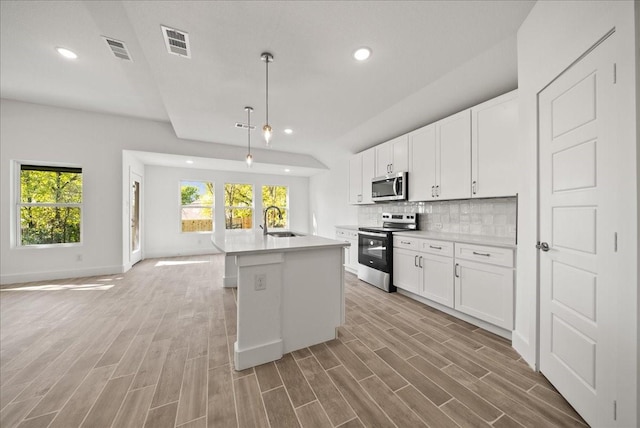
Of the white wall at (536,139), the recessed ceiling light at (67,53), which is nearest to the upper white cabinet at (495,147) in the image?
the white wall at (536,139)

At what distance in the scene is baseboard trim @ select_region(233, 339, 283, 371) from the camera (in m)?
1.76

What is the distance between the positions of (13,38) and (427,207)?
5.21 m

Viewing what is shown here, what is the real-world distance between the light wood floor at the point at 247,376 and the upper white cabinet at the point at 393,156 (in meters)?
2.16

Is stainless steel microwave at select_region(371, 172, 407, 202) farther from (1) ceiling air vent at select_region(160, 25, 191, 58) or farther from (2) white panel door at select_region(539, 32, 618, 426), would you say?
(1) ceiling air vent at select_region(160, 25, 191, 58)

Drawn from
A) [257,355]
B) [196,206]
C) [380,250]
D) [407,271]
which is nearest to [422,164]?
[380,250]

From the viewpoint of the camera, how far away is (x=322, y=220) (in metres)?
7.08

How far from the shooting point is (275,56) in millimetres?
2260

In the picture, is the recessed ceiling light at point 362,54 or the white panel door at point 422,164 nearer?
the recessed ceiling light at point 362,54

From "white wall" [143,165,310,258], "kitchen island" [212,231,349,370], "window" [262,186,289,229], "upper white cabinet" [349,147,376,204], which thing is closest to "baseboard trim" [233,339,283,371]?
"kitchen island" [212,231,349,370]

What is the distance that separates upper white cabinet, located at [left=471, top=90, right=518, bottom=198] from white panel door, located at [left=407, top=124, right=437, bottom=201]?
542 millimetres

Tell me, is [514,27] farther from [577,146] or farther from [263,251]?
[263,251]

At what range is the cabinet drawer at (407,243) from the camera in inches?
120

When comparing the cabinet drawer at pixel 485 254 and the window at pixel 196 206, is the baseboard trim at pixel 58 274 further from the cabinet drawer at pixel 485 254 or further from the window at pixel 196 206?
the cabinet drawer at pixel 485 254

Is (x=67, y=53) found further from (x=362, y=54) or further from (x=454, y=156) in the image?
(x=454, y=156)
